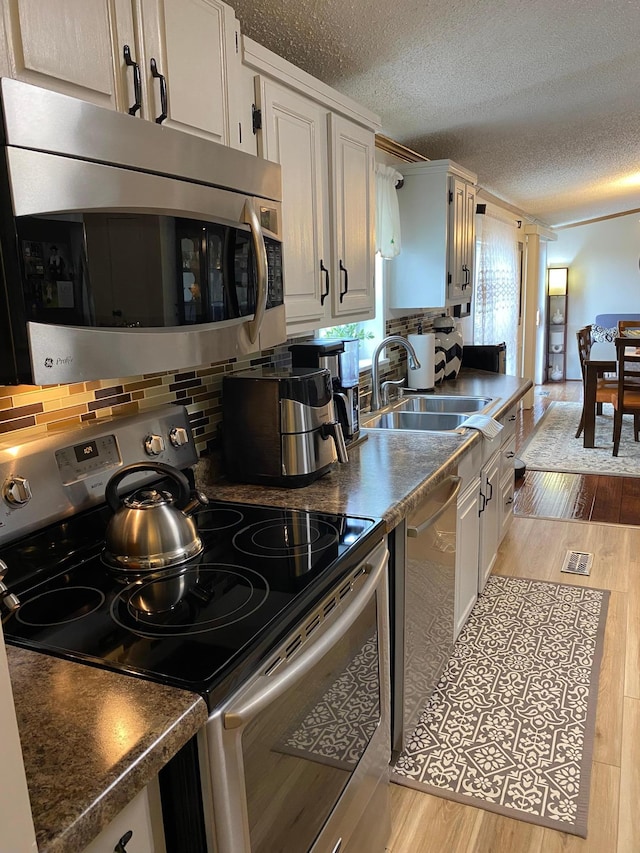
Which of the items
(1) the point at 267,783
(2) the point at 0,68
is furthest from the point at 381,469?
(2) the point at 0,68

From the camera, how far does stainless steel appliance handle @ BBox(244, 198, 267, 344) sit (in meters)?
1.36

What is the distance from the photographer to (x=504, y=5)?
194 centimetres

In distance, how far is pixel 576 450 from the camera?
571cm

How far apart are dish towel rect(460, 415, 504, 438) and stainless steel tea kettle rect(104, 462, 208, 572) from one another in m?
1.47

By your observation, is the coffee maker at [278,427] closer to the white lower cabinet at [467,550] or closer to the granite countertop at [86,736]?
the white lower cabinet at [467,550]

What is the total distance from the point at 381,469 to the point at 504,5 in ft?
4.67

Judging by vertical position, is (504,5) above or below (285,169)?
above

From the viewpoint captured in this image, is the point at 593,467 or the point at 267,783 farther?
the point at 593,467

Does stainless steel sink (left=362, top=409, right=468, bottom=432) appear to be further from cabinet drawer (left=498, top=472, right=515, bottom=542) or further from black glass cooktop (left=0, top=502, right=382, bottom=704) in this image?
black glass cooktop (left=0, top=502, right=382, bottom=704)

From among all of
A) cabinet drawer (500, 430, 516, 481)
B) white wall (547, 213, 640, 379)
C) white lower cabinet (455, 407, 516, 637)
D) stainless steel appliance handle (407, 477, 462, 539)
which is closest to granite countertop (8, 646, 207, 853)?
stainless steel appliance handle (407, 477, 462, 539)

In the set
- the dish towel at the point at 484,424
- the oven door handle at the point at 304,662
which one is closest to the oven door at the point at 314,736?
the oven door handle at the point at 304,662

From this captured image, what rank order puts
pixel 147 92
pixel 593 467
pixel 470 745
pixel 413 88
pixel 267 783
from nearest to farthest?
pixel 267 783 < pixel 147 92 < pixel 470 745 < pixel 413 88 < pixel 593 467

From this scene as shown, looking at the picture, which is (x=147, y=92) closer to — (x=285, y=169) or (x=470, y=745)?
(x=285, y=169)

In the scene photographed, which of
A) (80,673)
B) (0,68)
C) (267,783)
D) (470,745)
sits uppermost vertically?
(0,68)
